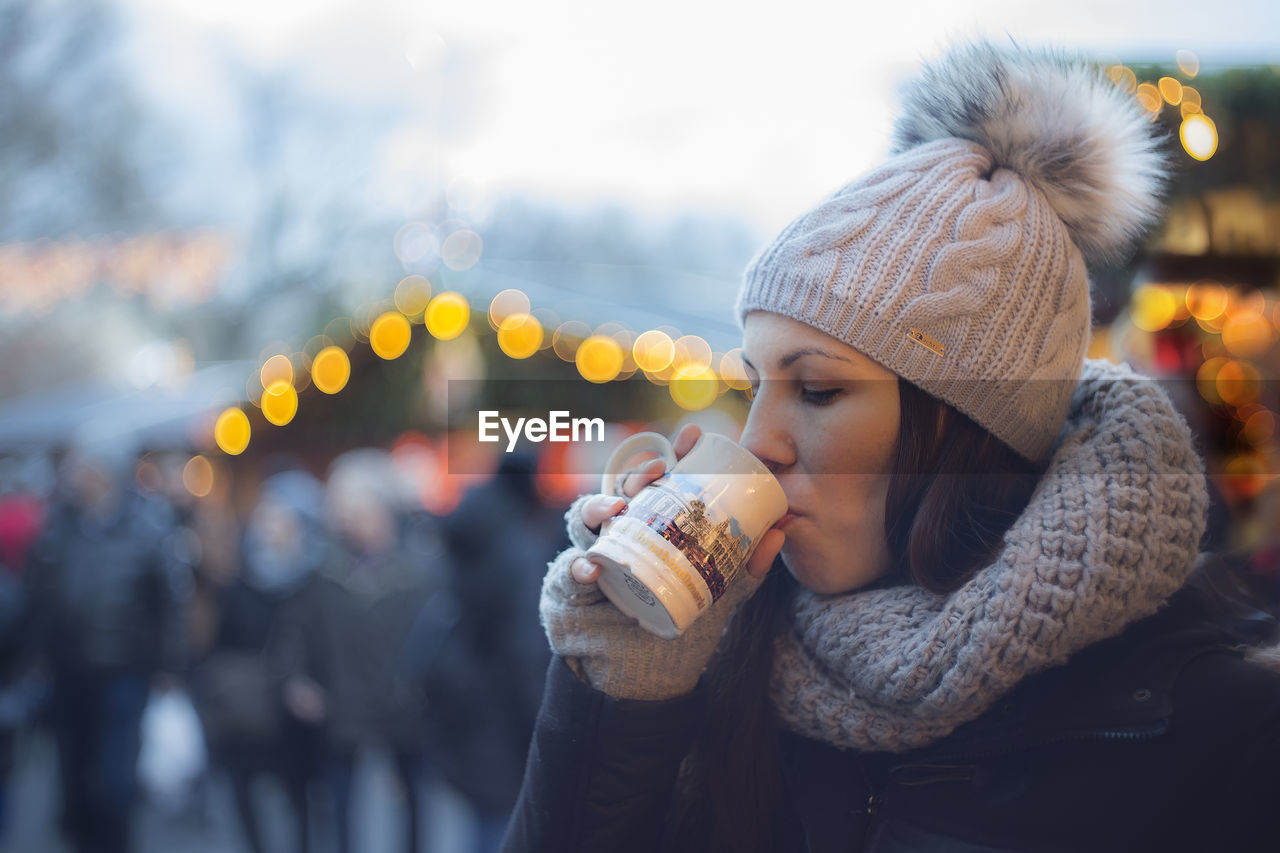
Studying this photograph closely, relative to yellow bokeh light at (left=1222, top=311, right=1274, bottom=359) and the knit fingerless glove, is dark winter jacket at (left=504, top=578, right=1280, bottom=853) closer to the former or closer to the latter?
the knit fingerless glove

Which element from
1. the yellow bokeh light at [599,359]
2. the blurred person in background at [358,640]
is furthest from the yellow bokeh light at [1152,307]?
the blurred person in background at [358,640]

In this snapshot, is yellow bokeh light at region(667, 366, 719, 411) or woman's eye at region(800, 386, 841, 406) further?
yellow bokeh light at region(667, 366, 719, 411)

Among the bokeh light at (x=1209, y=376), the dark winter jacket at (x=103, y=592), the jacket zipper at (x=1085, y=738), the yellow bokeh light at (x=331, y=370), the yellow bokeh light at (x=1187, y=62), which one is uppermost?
the yellow bokeh light at (x=1187, y=62)

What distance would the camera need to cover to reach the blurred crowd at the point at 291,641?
284cm

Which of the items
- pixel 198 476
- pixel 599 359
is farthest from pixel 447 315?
pixel 198 476

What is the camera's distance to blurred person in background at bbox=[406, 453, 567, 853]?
2.71m

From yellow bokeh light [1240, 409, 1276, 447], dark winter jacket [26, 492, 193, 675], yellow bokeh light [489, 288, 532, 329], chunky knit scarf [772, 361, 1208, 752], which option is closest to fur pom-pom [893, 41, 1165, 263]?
chunky knit scarf [772, 361, 1208, 752]

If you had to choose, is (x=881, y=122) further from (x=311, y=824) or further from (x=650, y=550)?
(x=311, y=824)

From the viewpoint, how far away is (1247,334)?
2.46 m

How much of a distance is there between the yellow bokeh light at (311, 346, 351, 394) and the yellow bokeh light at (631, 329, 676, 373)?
1349 millimetres

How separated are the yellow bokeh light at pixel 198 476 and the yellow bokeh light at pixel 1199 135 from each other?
5.82m

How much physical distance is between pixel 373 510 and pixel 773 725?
278cm

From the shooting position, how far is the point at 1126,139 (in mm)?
1252

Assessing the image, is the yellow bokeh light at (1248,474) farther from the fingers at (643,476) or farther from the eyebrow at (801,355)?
the fingers at (643,476)
